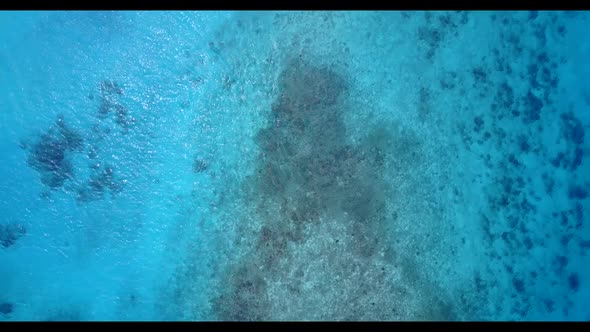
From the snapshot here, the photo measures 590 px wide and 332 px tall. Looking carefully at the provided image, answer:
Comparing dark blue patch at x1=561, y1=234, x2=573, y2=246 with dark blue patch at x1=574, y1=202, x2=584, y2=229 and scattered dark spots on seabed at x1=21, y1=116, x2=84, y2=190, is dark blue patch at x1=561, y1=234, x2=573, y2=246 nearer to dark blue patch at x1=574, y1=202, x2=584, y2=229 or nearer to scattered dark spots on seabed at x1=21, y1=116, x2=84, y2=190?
dark blue patch at x1=574, y1=202, x2=584, y2=229

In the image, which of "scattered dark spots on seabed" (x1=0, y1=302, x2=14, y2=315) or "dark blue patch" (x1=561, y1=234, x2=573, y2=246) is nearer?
"scattered dark spots on seabed" (x1=0, y1=302, x2=14, y2=315)

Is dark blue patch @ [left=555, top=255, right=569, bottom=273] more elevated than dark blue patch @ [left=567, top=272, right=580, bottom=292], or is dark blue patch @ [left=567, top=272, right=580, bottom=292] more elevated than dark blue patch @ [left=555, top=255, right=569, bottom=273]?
dark blue patch @ [left=555, top=255, right=569, bottom=273]

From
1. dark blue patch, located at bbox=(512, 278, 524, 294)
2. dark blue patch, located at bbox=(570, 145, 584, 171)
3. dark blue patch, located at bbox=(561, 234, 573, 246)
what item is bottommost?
dark blue patch, located at bbox=(512, 278, 524, 294)

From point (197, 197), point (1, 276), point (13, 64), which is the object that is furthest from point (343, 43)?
point (1, 276)

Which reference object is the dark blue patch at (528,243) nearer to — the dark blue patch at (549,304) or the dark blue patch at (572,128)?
the dark blue patch at (549,304)

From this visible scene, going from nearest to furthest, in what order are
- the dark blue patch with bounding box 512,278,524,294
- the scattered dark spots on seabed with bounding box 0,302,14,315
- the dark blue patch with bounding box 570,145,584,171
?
1. the scattered dark spots on seabed with bounding box 0,302,14,315
2. the dark blue patch with bounding box 512,278,524,294
3. the dark blue patch with bounding box 570,145,584,171

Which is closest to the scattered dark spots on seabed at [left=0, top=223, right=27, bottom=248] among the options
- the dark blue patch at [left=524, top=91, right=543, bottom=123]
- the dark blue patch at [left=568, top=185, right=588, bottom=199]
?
the dark blue patch at [left=524, top=91, right=543, bottom=123]

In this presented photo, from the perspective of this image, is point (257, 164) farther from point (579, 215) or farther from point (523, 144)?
point (579, 215)

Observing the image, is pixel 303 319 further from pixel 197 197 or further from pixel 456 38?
pixel 456 38
